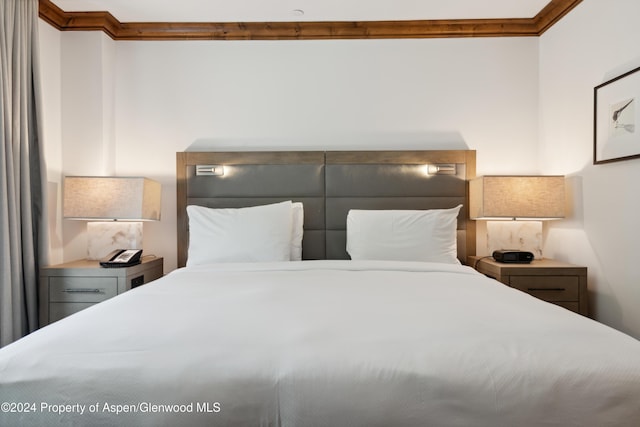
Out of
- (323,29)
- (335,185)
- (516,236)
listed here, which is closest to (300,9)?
(323,29)

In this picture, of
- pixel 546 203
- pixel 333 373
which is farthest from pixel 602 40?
pixel 333 373

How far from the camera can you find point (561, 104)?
3.04 m

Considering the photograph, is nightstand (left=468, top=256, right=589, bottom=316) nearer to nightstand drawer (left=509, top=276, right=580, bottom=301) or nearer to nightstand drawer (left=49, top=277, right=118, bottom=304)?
nightstand drawer (left=509, top=276, right=580, bottom=301)

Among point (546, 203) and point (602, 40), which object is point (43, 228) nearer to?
point (546, 203)

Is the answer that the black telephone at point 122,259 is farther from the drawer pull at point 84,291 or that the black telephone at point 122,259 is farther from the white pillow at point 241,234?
the white pillow at point 241,234

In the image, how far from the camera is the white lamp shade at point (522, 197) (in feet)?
9.51

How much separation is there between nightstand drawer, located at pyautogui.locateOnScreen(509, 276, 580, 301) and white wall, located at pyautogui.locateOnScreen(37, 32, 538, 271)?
3.29ft

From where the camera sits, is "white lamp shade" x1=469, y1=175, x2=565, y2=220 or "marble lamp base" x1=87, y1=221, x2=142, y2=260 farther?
"marble lamp base" x1=87, y1=221, x2=142, y2=260

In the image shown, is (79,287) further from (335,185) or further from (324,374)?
(324,374)

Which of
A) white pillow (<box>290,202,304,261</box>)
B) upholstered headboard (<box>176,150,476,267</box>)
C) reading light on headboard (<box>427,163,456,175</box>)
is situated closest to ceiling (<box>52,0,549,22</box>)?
upholstered headboard (<box>176,150,476,267</box>)

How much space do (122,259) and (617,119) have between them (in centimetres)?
322

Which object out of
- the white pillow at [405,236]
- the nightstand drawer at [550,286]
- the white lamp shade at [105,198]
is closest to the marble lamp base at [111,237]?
the white lamp shade at [105,198]

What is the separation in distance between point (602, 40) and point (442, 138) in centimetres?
117

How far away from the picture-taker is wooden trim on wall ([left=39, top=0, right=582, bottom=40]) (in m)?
3.24
